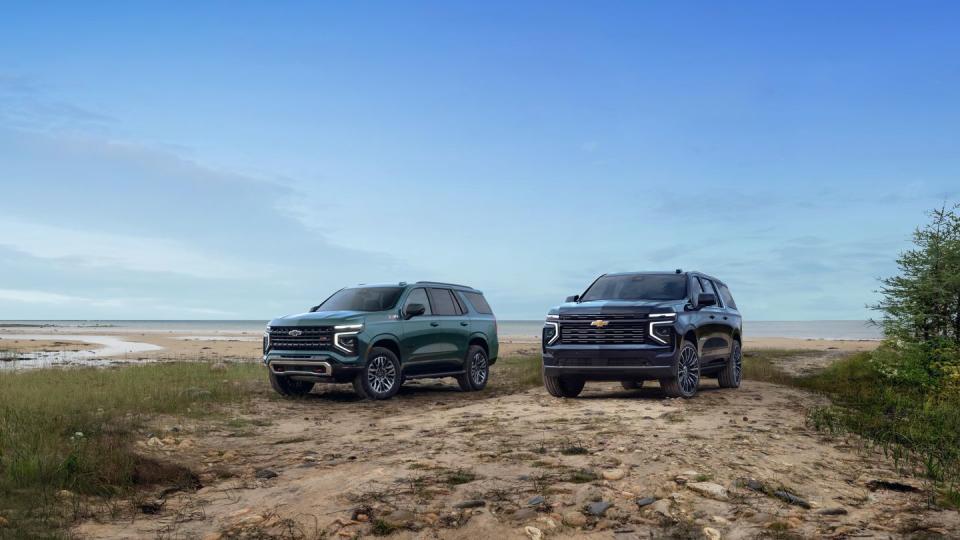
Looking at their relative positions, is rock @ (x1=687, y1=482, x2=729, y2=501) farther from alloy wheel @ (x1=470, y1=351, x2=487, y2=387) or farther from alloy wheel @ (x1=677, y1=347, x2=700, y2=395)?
alloy wheel @ (x1=470, y1=351, x2=487, y2=387)

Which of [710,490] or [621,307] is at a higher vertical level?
[621,307]

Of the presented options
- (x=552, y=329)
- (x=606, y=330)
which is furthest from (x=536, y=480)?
(x=552, y=329)

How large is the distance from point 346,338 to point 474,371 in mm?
3941

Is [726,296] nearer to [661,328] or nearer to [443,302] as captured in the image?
[661,328]

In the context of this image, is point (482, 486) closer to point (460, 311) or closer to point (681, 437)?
point (681, 437)

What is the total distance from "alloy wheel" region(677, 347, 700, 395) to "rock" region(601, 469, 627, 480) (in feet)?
19.9

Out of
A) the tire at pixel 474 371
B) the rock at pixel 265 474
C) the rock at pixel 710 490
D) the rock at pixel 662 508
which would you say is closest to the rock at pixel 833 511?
the rock at pixel 710 490

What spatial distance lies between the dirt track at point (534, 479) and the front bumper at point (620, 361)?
3.04 ft

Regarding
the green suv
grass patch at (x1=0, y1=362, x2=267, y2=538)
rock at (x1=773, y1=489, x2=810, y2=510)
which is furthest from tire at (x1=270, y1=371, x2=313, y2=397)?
rock at (x1=773, y1=489, x2=810, y2=510)

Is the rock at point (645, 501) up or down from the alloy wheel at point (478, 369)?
down

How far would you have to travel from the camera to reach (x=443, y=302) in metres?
17.6

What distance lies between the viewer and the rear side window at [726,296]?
1755cm

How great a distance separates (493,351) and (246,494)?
11.3 meters

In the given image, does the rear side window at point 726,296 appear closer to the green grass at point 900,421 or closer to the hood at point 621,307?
the green grass at point 900,421
